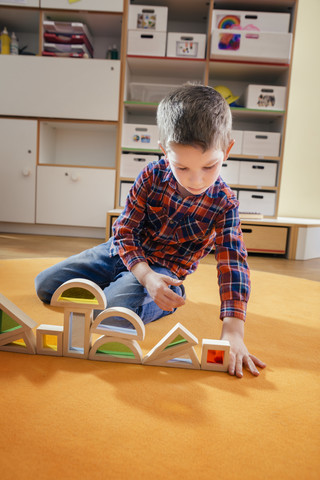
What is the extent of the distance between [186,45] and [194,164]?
189 centimetres

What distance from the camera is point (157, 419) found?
21.0 inches

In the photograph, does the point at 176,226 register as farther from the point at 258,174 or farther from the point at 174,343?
the point at 258,174

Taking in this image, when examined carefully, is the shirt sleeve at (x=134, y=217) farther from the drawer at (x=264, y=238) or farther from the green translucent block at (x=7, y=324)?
the drawer at (x=264, y=238)

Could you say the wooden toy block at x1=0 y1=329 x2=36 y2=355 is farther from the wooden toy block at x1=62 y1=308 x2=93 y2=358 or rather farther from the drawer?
the drawer

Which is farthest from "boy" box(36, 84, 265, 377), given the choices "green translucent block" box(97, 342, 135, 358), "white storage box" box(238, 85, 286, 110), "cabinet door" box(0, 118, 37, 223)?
"white storage box" box(238, 85, 286, 110)

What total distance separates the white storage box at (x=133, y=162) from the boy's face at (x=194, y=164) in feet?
5.50

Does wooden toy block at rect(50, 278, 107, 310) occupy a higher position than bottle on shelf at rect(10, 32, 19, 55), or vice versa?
bottle on shelf at rect(10, 32, 19, 55)

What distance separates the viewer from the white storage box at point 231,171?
2.32 metres

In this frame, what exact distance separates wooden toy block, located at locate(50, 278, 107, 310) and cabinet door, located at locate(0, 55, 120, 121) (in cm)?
184

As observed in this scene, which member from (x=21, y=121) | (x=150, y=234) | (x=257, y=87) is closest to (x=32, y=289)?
(x=150, y=234)

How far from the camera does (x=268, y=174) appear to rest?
232 centimetres

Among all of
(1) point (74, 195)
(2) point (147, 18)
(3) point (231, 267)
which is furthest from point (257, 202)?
(3) point (231, 267)

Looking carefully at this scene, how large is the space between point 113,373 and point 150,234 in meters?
0.40

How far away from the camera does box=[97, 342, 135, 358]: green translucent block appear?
0.71m
